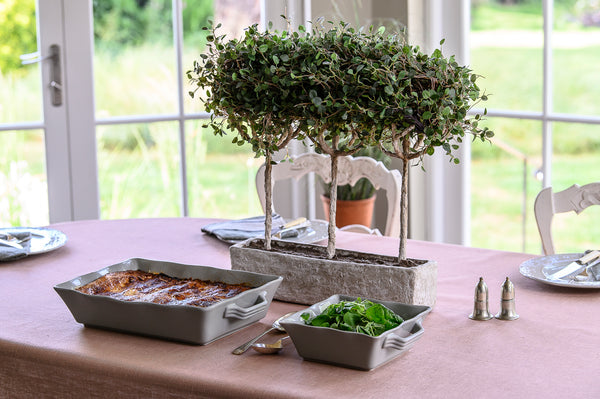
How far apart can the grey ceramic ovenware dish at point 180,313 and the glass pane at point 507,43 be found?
194 centimetres

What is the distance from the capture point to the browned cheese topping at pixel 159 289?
1.43 meters

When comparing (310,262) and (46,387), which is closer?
(46,387)

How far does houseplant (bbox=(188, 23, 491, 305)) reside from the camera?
1413mm

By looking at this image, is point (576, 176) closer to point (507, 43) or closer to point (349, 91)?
point (507, 43)

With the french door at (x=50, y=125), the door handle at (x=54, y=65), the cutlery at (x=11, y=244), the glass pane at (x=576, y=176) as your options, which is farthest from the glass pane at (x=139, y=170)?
the glass pane at (x=576, y=176)

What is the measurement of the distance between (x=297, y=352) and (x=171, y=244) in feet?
2.62

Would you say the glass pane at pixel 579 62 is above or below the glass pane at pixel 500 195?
above

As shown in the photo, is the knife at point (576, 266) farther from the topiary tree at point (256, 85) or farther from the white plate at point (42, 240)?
the white plate at point (42, 240)

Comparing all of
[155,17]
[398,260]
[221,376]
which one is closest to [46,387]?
[221,376]

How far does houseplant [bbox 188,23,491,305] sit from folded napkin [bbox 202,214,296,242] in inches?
16.8

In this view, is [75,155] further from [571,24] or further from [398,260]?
[571,24]

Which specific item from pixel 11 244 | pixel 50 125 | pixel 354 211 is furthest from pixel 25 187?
pixel 11 244

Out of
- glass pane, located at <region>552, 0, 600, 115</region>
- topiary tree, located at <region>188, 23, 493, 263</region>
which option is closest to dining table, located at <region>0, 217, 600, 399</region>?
topiary tree, located at <region>188, 23, 493, 263</region>

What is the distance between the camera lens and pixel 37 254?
1931 millimetres
